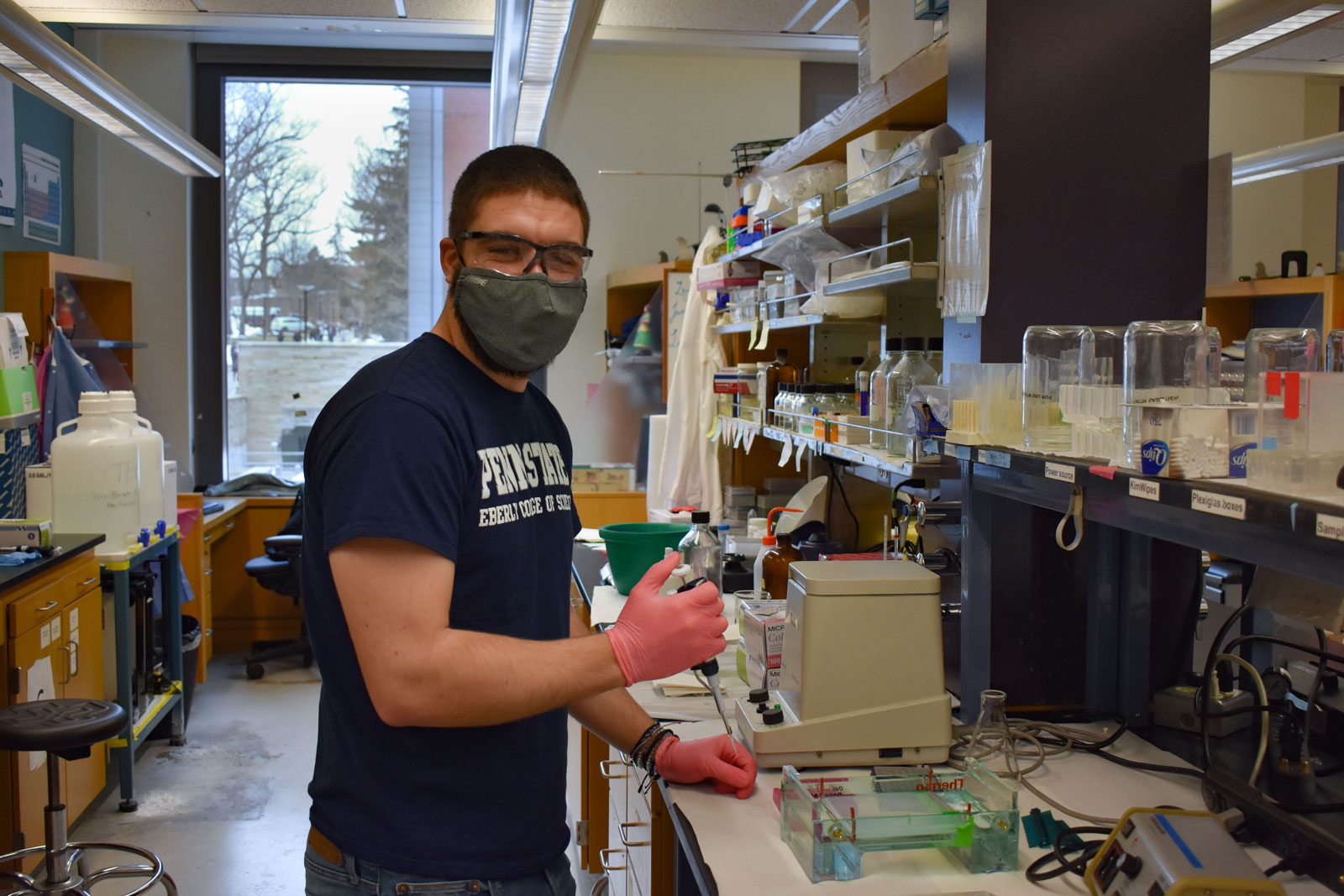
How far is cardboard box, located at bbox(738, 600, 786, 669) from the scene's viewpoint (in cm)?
185

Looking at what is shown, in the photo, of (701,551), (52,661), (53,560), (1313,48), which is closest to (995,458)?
(701,551)

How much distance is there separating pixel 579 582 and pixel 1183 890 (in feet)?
7.23

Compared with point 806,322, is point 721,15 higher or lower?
higher

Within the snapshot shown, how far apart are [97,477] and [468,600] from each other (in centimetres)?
284

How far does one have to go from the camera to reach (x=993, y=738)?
173 cm

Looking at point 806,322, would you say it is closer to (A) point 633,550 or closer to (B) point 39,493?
(A) point 633,550

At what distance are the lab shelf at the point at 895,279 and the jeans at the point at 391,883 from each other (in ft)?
4.19

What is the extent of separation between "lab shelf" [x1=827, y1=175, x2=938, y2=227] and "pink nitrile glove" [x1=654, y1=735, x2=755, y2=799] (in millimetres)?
1102

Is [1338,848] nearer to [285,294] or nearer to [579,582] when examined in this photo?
[579,582]

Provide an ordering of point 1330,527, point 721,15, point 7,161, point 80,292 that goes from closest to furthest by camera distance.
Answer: point 1330,527
point 7,161
point 721,15
point 80,292

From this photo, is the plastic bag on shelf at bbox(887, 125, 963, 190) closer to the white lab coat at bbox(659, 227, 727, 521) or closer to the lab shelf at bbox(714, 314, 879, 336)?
Result: the lab shelf at bbox(714, 314, 879, 336)

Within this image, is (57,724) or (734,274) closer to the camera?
(57,724)

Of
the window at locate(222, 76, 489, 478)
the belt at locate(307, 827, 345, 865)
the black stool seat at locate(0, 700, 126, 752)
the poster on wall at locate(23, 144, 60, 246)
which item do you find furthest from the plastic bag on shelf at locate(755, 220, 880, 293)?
the poster on wall at locate(23, 144, 60, 246)

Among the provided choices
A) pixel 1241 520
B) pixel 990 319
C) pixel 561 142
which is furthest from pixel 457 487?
pixel 561 142
